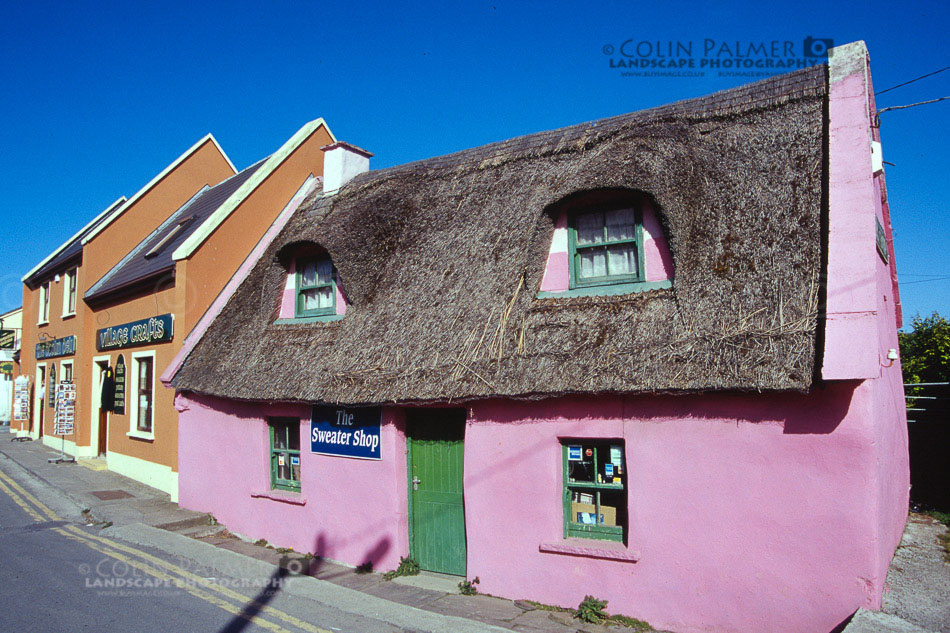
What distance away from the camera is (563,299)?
7598 millimetres

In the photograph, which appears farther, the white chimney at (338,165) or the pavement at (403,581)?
the white chimney at (338,165)

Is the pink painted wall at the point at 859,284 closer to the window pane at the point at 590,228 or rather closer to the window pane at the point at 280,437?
the window pane at the point at 590,228

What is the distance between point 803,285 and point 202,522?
10074 millimetres

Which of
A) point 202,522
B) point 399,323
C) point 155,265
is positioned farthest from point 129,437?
point 399,323

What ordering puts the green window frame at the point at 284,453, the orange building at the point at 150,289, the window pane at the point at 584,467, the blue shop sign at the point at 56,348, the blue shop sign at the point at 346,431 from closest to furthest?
the window pane at the point at 584,467 → the blue shop sign at the point at 346,431 → the green window frame at the point at 284,453 → the orange building at the point at 150,289 → the blue shop sign at the point at 56,348

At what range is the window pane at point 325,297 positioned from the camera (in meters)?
10.7

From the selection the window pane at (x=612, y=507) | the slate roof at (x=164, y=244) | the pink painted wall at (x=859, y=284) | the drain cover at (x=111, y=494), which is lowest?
the drain cover at (x=111, y=494)

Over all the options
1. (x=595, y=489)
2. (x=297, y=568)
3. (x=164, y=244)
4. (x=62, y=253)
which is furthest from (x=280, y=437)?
(x=62, y=253)

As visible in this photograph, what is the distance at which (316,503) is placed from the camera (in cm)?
918

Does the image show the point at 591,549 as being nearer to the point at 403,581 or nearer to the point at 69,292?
the point at 403,581

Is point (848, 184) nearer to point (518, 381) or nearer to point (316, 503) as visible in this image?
point (518, 381)

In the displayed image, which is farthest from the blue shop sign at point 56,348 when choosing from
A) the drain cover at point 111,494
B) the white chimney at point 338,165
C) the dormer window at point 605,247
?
the dormer window at point 605,247

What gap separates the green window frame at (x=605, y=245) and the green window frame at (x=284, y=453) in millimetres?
5192

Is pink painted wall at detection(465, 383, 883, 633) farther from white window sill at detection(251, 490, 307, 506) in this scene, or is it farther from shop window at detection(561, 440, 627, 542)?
white window sill at detection(251, 490, 307, 506)
